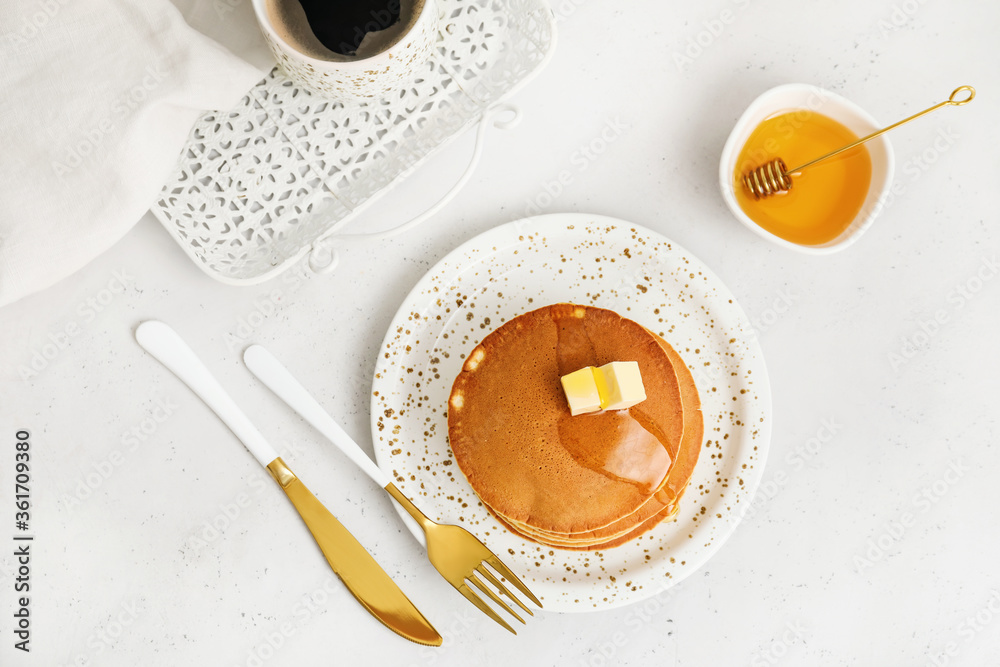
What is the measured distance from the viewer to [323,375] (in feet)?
4.11

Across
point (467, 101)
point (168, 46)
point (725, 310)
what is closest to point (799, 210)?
point (725, 310)

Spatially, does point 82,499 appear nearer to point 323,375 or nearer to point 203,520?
point 203,520

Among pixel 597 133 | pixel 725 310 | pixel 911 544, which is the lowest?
pixel 911 544

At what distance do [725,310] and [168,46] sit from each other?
1162 mm

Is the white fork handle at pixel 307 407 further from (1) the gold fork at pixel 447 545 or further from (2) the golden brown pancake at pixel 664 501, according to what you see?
(2) the golden brown pancake at pixel 664 501

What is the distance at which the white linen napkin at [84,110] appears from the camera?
3.18ft

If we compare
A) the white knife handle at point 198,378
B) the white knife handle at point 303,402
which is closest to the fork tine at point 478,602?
the white knife handle at point 303,402

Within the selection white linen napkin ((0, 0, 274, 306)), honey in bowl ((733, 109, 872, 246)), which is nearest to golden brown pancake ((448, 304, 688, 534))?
honey in bowl ((733, 109, 872, 246))

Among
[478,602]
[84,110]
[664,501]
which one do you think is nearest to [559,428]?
[664,501]

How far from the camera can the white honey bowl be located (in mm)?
1175

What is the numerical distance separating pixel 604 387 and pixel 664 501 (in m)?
0.32

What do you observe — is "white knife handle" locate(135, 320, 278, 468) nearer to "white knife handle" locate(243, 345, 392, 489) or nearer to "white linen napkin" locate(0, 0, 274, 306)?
"white knife handle" locate(243, 345, 392, 489)

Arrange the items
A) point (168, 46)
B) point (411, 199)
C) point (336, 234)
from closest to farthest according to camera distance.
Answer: point (168, 46) < point (336, 234) < point (411, 199)

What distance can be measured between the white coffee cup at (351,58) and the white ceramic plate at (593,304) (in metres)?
0.37
